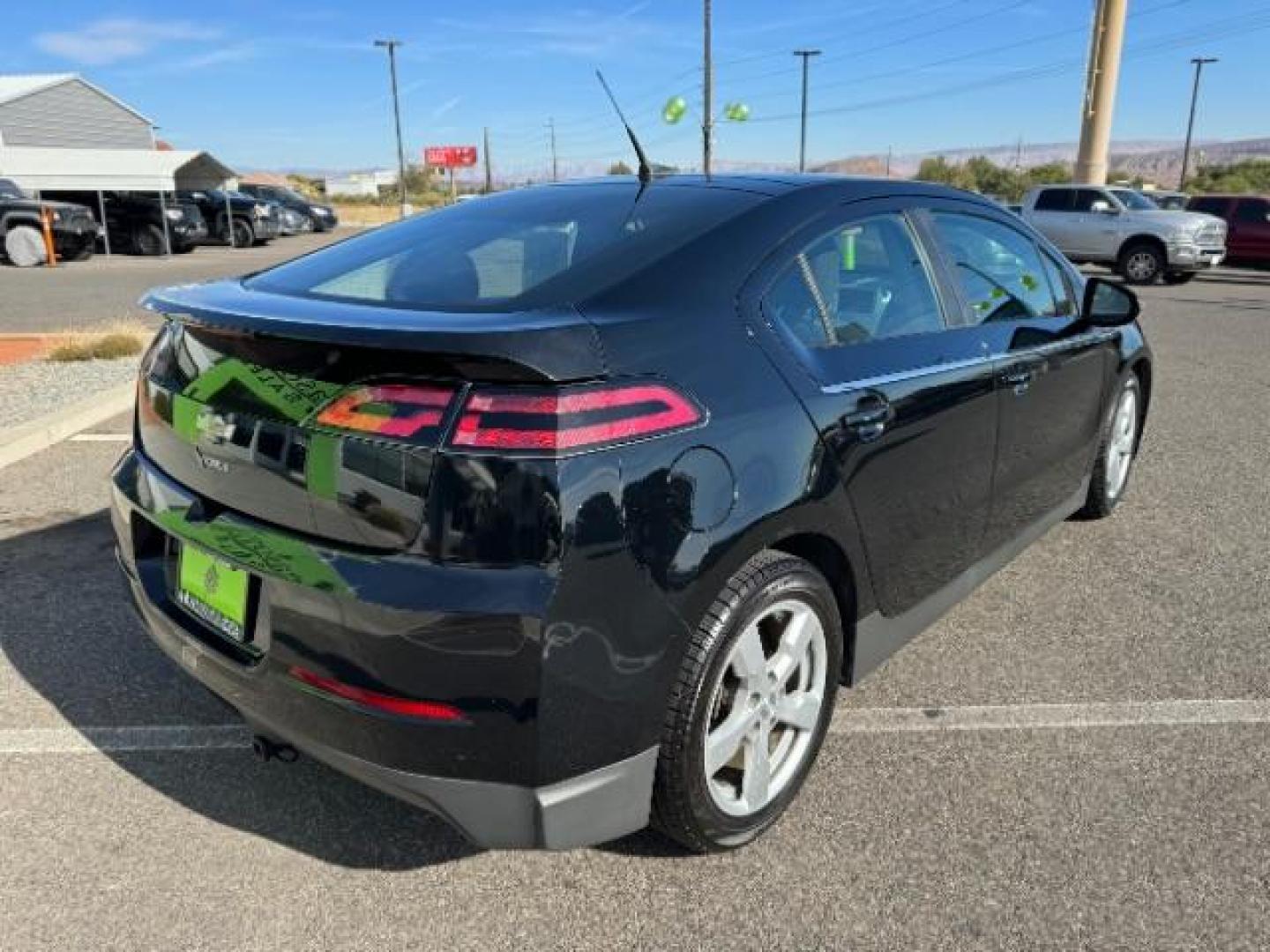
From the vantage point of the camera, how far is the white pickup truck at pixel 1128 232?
726 inches

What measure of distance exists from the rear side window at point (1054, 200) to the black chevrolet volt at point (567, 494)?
63.4ft

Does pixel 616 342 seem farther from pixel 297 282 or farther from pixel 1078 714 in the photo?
pixel 1078 714

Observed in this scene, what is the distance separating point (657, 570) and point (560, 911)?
86 cm

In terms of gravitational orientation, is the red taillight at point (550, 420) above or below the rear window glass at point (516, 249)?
below

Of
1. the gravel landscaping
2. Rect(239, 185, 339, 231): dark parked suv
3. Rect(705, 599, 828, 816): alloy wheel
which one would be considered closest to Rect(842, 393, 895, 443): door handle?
Rect(705, 599, 828, 816): alloy wheel

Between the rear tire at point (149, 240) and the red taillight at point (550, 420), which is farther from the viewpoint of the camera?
the rear tire at point (149, 240)

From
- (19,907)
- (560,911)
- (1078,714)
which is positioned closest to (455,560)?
(560,911)

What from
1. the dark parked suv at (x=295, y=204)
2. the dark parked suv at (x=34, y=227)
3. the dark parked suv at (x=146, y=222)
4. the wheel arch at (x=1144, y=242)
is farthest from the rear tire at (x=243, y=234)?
the wheel arch at (x=1144, y=242)

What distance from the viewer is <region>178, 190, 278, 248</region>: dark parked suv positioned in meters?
26.9

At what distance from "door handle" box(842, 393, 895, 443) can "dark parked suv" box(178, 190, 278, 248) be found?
27.7m

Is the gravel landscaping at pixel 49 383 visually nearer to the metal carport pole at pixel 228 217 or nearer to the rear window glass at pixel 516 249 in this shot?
the rear window glass at pixel 516 249

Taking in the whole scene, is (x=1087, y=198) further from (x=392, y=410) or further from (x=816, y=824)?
(x=392, y=410)

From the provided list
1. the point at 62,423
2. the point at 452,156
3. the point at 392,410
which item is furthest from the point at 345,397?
the point at 452,156

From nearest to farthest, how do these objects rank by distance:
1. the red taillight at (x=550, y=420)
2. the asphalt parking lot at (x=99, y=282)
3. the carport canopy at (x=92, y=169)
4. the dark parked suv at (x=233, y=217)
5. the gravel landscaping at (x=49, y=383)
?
A: the red taillight at (x=550, y=420) → the gravel landscaping at (x=49, y=383) → the asphalt parking lot at (x=99, y=282) → the carport canopy at (x=92, y=169) → the dark parked suv at (x=233, y=217)
